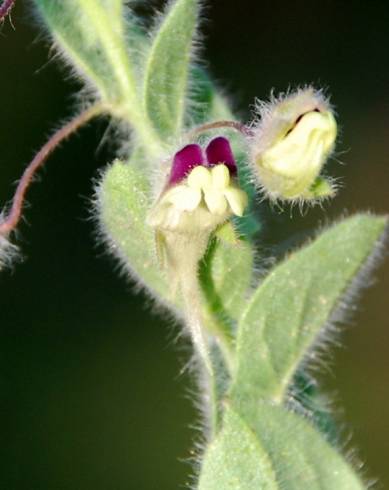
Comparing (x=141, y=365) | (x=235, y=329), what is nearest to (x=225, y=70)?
(x=141, y=365)

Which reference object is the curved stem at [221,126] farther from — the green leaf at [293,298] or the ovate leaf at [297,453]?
the ovate leaf at [297,453]

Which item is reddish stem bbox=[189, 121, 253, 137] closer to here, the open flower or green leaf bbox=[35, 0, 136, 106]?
the open flower

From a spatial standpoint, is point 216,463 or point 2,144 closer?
point 216,463

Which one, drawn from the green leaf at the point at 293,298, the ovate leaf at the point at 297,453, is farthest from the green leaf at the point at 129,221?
the ovate leaf at the point at 297,453

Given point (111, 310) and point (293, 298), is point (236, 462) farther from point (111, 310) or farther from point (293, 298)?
point (111, 310)

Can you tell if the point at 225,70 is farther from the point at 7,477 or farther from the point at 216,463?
the point at 216,463
